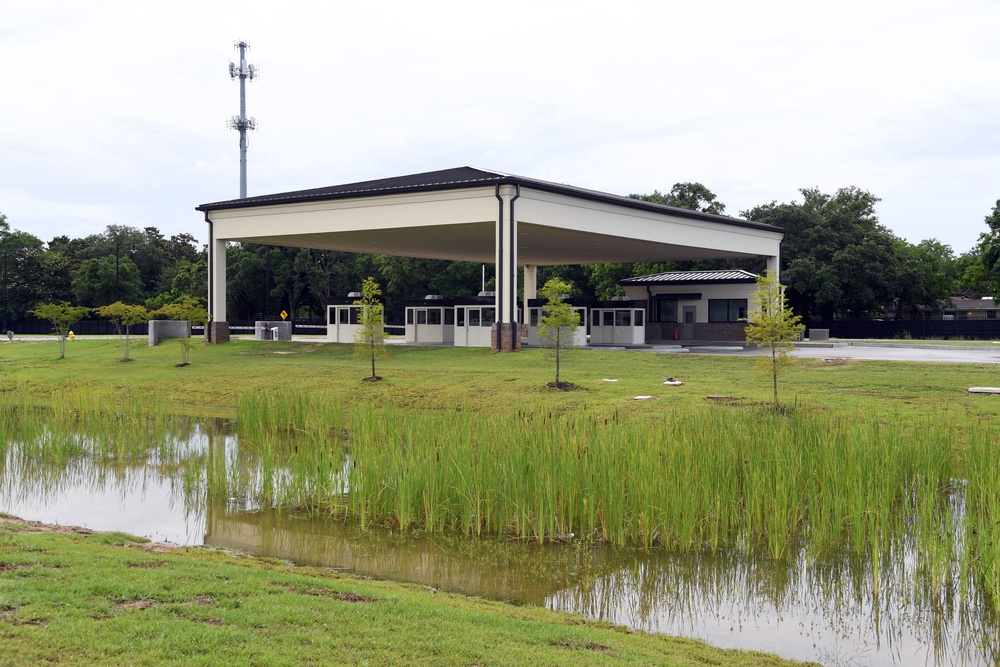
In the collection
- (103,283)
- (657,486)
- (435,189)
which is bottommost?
(657,486)

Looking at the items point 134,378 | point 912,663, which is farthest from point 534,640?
point 134,378

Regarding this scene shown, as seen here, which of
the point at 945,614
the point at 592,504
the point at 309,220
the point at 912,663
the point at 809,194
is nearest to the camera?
the point at 912,663

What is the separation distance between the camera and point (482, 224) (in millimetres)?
32531

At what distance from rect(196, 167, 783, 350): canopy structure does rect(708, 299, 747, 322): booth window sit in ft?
7.48

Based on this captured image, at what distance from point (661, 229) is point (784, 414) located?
71.7ft

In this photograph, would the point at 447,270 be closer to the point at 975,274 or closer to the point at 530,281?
the point at 530,281

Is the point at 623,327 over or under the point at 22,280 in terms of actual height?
under

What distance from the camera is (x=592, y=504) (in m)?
9.06

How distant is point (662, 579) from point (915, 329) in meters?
48.1

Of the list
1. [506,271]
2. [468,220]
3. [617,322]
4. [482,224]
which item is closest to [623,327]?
[617,322]

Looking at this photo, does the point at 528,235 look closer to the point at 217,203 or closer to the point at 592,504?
the point at 217,203

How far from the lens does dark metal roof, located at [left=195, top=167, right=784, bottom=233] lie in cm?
3067

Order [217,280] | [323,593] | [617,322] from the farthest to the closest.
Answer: [617,322] → [217,280] → [323,593]

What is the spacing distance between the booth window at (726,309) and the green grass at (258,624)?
37679mm
